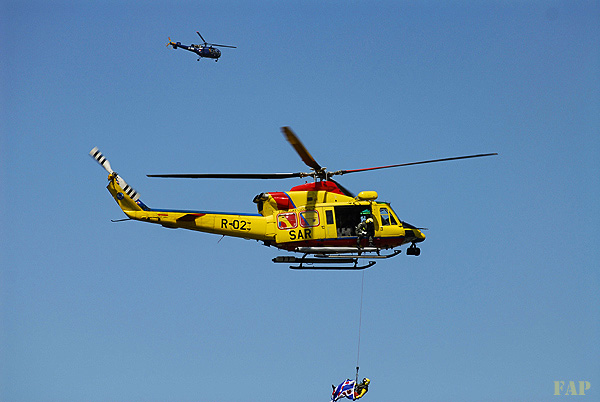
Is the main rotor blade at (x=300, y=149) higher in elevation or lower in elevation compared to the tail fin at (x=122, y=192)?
higher

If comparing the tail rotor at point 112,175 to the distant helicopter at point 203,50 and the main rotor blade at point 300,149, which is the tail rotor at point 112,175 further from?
the distant helicopter at point 203,50

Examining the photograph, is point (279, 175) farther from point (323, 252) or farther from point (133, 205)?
point (133, 205)

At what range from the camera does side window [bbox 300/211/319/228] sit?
25328 millimetres

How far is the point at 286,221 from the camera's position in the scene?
996 inches

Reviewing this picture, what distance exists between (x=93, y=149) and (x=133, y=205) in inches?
103

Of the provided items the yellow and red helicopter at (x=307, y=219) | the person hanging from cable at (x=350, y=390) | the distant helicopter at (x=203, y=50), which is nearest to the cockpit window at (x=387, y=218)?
the yellow and red helicopter at (x=307, y=219)

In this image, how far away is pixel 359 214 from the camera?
25.9 m

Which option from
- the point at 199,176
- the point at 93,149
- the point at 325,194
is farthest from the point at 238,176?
the point at 93,149

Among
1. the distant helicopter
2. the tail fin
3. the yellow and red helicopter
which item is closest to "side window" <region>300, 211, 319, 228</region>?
the yellow and red helicopter

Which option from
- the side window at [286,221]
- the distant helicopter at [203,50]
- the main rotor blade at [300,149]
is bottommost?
the side window at [286,221]

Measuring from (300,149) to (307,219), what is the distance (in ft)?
8.39

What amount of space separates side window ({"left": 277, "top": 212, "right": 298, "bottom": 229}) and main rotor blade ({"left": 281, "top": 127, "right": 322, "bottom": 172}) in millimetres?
1689

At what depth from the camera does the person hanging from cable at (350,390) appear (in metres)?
24.5

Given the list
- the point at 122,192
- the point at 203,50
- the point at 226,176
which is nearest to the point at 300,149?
the point at 226,176
